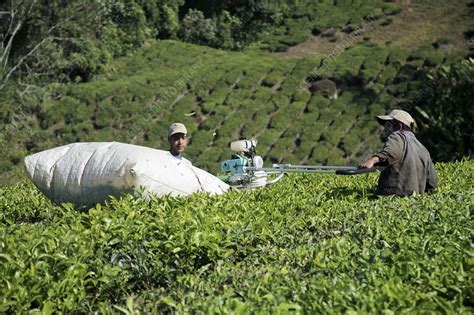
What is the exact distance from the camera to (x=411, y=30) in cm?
2577

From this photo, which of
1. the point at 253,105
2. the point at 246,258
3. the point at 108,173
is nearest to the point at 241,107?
the point at 253,105

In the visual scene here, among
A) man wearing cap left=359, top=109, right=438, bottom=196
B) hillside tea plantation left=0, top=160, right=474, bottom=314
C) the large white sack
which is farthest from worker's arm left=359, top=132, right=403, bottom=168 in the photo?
the large white sack

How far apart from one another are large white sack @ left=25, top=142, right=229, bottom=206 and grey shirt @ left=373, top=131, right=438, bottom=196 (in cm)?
145

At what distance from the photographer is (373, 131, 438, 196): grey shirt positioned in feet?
19.7

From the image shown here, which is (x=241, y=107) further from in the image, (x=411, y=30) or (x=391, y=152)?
(x=391, y=152)

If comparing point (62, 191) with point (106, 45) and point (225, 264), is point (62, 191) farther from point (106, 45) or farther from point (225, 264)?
point (106, 45)

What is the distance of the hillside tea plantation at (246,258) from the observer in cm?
296

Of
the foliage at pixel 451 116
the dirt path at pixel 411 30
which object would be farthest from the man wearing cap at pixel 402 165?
the dirt path at pixel 411 30

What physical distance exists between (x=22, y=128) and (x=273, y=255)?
19.4 meters

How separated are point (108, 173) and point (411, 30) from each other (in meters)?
22.3

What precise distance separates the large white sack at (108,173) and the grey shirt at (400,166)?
145cm

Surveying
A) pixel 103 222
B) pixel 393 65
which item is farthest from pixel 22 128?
pixel 103 222

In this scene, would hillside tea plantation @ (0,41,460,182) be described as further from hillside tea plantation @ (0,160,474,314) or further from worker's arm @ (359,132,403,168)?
hillside tea plantation @ (0,160,474,314)

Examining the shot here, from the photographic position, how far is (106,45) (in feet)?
84.6
